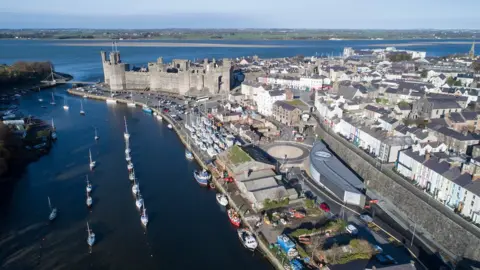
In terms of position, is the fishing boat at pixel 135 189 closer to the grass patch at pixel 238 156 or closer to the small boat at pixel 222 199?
the small boat at pixel 222 199

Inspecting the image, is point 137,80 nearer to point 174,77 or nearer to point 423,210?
point 174,77

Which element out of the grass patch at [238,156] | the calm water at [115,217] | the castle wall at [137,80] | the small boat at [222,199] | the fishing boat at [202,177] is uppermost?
the castle wall at [137,80]

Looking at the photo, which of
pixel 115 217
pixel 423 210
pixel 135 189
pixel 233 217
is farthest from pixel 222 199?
pixel 423 210

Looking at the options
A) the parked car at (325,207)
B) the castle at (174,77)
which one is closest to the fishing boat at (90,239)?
the parked car at (325,207)

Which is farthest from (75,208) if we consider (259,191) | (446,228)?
(446,228)

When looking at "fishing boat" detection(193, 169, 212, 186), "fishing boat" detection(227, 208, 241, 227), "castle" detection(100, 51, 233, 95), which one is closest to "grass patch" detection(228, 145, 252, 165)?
"fishing boat" detection(193, 169, 212, 186)

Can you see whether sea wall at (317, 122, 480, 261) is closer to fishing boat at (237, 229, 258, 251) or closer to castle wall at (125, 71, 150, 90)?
fishing boat at (237, 229, 258, 251)
